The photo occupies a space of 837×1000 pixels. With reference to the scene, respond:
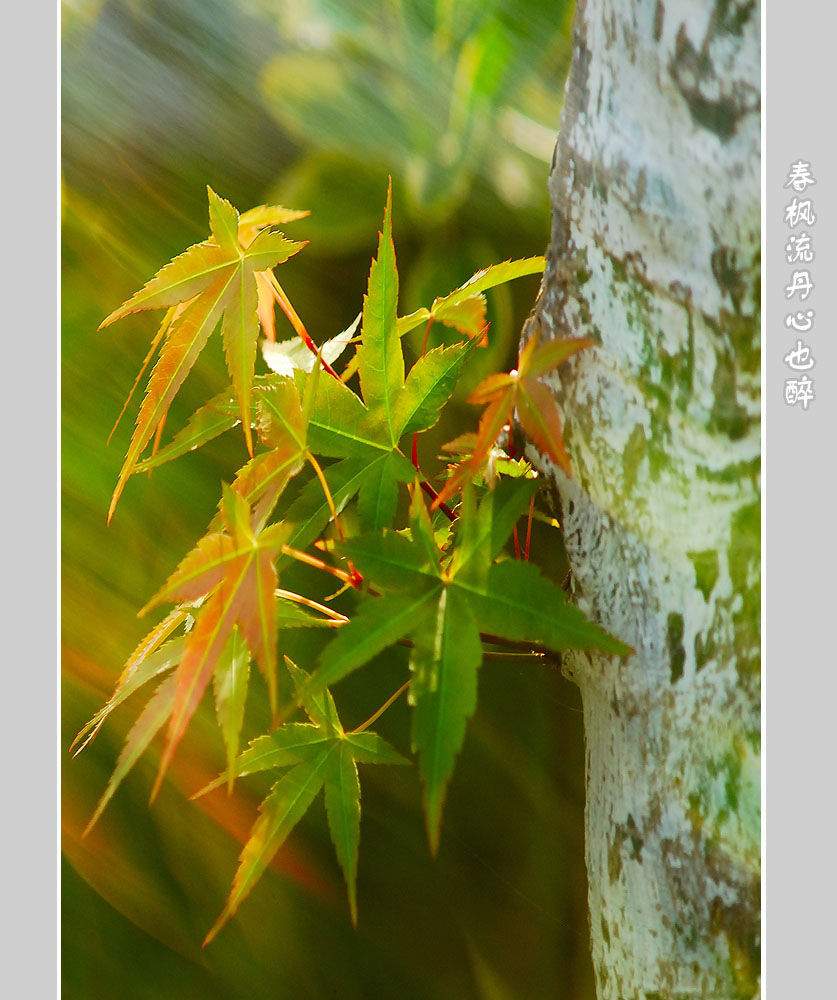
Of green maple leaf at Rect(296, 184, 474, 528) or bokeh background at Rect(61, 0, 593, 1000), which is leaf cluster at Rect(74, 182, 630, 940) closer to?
green maple leaf at Rect(296, 184, 474, 528)

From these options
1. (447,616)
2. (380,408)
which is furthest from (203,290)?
(447,616)

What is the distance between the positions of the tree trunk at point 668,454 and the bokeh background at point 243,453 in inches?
12.0

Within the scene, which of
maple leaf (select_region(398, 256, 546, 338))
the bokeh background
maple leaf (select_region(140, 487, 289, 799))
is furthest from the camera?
the bokeh background

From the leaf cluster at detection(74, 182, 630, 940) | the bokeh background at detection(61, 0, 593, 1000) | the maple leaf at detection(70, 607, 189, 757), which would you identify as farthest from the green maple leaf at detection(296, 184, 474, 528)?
the bokeh background at detection(61, 0, 593, 1000)

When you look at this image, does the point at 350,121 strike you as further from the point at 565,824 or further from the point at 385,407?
the point at 565,824

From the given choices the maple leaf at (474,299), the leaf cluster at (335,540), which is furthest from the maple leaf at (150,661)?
the maple leaf at (474,299)

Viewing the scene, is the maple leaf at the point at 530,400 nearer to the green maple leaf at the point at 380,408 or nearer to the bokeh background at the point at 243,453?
the green maple leaf at the point at 380,408

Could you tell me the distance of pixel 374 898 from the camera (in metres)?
0.78

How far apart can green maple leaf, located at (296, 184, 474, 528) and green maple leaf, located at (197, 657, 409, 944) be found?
125mm

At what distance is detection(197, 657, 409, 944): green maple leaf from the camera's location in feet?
1.52

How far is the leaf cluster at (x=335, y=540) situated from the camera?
0.38m

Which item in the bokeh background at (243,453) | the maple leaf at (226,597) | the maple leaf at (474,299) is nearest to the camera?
the maple leaf at (226,597)

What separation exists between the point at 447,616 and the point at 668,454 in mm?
149
